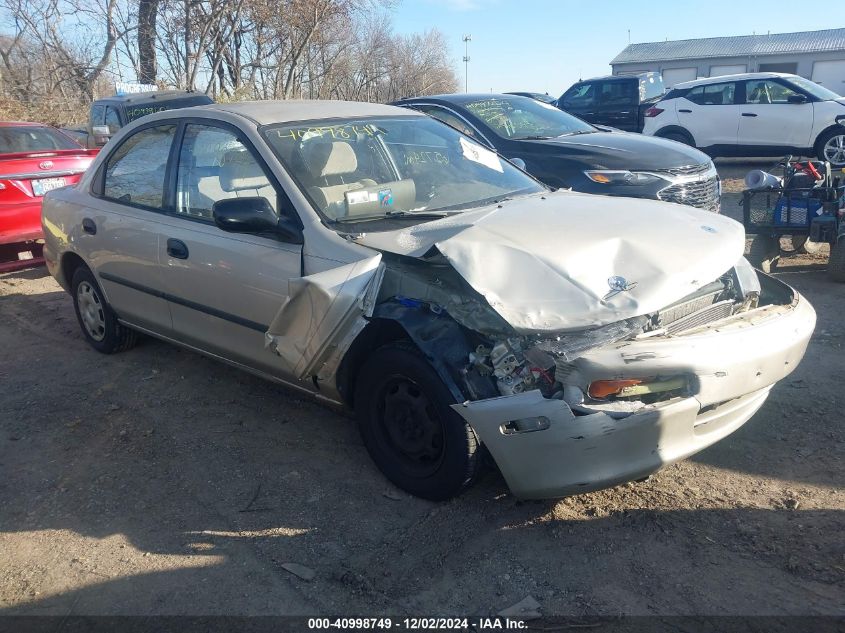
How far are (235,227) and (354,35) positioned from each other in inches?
1027

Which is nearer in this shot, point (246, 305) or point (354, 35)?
point (246, 305)

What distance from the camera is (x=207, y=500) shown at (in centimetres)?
350

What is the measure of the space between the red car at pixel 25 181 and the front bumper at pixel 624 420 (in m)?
6.62

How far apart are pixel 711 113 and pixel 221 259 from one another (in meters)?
12.2

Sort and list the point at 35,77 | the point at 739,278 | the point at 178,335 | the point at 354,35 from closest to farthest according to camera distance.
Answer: the point at 739,278, the point at 178,335, the point at 35,77, the point at 354,35

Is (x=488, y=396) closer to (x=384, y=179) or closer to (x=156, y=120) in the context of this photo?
(x=384, y=179)

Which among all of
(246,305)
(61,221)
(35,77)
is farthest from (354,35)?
(246,305)

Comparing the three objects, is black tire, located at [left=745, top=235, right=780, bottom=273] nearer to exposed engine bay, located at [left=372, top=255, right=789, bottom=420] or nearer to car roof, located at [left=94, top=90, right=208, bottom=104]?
exposed engine bay, located at [left=372, top=255, right=789, bottom=420]

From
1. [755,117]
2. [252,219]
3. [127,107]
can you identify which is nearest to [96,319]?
[252,219]

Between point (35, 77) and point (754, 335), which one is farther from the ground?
point (35, 77)

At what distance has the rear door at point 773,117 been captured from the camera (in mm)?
12781

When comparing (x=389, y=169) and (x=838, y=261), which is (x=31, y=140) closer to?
(x=389, y=169)

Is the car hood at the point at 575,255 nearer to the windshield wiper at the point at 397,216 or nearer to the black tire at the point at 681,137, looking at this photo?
the windshield wiper at the point at 397,216

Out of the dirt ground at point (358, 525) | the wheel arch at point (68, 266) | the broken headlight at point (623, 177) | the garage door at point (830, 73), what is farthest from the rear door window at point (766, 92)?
the garage door at point (830, 73)
